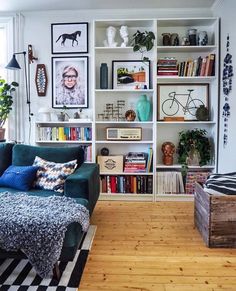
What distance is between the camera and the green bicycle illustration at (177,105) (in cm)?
403

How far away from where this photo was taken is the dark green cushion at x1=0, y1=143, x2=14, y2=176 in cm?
317

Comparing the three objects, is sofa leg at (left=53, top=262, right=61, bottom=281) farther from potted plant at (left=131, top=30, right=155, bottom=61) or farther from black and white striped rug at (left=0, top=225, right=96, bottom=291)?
potted plant at (left=131, top=30, right=155, bottom=61)

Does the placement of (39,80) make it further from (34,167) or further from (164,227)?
(164,227)

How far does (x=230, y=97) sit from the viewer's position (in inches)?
132

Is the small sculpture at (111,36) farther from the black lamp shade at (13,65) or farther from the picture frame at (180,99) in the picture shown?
the black lamp shade at (13,65)

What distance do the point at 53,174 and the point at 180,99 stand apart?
6.92 ft

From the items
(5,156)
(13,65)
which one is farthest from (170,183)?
(13,65)

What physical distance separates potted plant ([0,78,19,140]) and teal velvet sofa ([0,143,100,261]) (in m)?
0.83

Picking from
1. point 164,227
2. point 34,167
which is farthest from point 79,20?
point 164,227

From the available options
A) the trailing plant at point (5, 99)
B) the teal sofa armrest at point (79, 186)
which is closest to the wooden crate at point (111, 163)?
the teal sofa armrest at point (79, 186)

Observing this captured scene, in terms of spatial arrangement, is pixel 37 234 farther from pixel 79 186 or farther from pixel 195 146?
pixel 195 146

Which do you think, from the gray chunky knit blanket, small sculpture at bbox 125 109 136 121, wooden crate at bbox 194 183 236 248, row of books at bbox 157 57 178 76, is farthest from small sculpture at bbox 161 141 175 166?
the gray chunky knit blanket

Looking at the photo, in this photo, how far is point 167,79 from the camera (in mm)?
3953

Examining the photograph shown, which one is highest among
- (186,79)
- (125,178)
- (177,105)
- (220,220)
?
(186,79)
